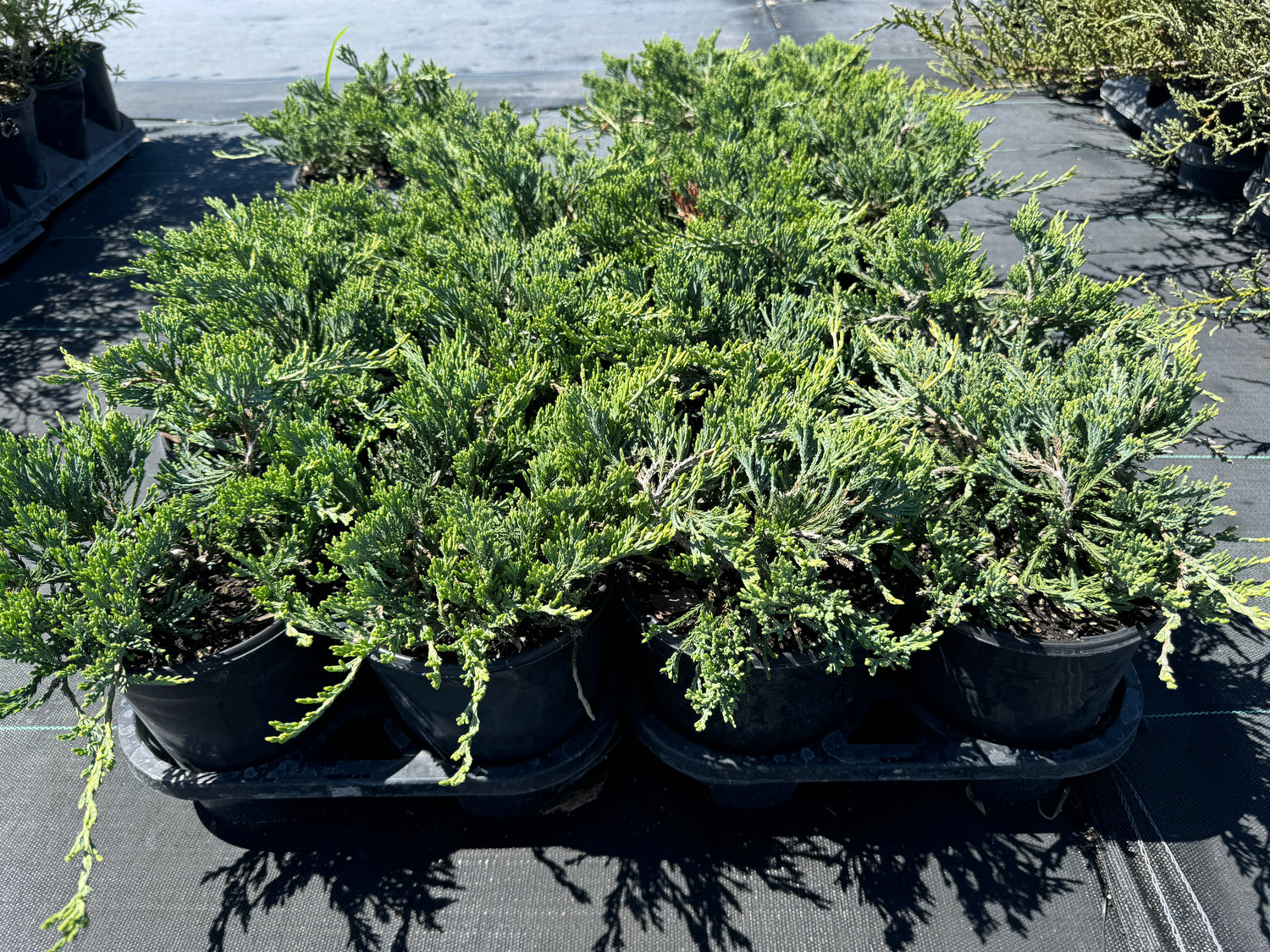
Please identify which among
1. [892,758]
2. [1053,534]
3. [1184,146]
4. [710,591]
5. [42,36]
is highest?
[42,36]

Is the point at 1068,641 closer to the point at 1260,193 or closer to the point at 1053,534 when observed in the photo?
the point at 1053,534

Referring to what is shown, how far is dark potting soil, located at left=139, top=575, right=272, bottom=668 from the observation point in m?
2.02

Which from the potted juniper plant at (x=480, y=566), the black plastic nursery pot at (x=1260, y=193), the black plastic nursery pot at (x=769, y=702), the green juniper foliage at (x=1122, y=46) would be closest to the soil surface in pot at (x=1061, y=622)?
the black plastic nursery pot at (x=769, y=702)

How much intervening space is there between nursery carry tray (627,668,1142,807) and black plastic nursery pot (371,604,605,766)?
0.22 m

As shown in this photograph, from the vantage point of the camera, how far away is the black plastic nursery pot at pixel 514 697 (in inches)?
76.6

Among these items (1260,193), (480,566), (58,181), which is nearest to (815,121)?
(480,566)

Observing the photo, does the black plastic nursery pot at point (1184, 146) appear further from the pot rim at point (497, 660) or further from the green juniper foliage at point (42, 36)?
the green juniper foliage at point (42, 36)

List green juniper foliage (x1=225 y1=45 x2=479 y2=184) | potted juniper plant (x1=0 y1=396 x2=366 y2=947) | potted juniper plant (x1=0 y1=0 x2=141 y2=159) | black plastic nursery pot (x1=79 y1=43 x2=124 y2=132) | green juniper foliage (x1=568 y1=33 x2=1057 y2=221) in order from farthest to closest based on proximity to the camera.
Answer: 1. black plastic nursery pot (x1=79 y1=43 x2=124 y2=132)
2. potted juniper plant (x1=0 y1=0 x2=141 y2=159)
3. green juniper foliage (x1=225 y1=45 x2=479 y2=184)
4. green juniper foliage (x1=568 y1=33 x2=1057 y2=221)
5. potted juniper plant (x1=0 y1=396 x2=366 y2=947)

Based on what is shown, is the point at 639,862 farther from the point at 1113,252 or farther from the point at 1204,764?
the point at 1113,252

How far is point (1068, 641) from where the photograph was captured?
78.1 inches

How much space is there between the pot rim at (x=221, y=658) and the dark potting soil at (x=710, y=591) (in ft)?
2.87

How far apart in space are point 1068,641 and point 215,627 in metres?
2.08

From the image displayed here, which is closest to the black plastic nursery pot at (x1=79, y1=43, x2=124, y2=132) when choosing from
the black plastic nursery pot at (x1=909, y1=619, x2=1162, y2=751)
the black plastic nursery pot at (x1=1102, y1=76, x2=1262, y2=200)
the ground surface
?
the ground surface

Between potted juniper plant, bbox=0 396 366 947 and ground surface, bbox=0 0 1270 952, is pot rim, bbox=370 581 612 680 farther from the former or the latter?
ground surface, bbox=0 0 1270 952
